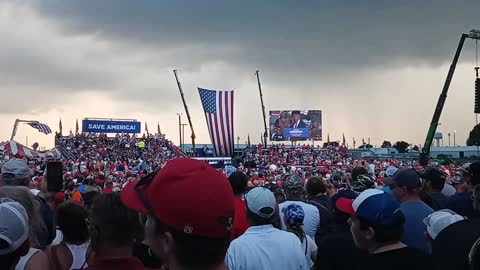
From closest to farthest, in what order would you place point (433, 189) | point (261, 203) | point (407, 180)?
1. point (261, 203)
2. point (407, 180)
3. point (433, 189)

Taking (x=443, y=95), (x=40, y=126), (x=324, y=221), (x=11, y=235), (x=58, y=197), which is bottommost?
(x=324, y=221)

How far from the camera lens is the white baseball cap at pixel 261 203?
14.8ft

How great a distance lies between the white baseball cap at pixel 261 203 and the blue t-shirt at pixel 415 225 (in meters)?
1.52

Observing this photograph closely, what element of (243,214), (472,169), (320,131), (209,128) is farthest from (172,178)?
(320,131)

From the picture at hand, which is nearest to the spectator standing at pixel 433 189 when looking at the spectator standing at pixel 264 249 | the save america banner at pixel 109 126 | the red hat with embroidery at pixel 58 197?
the spectator standing at pixel 264 249

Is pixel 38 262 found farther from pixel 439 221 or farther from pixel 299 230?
pixel 439 221

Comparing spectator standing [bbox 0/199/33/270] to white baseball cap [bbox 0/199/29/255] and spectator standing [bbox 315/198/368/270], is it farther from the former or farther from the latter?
spectator standing [bbox 315/198/368/270]

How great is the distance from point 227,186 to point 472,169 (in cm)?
403

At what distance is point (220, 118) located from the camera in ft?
96.4

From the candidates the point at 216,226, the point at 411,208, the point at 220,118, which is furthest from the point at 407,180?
the point at 220,118

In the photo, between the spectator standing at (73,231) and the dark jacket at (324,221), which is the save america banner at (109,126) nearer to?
the dark jacket at (324,221)

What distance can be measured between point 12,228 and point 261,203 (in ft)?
7.75

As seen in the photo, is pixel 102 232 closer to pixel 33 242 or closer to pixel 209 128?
pixel 33 242

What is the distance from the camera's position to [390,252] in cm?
316
